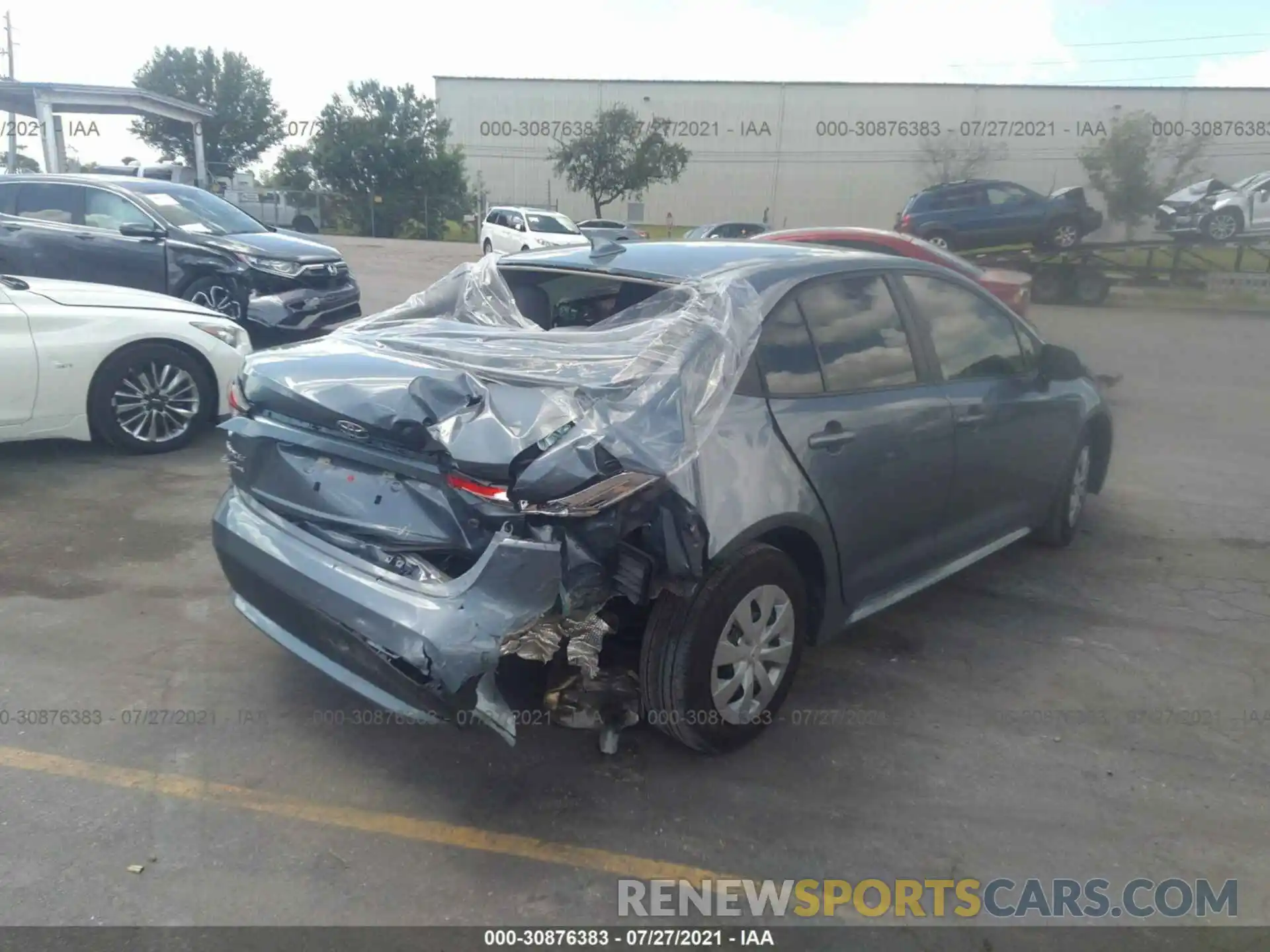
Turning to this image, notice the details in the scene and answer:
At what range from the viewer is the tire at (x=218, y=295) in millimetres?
9547

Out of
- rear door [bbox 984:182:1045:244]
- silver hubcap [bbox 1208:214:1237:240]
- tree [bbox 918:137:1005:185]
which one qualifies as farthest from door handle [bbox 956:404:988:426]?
tree [bbox 918:137:1005:185]

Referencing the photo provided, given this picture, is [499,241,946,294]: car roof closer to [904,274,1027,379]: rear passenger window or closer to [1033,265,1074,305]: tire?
[904,274,1027,379]: rear passenger window

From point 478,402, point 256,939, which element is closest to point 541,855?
point 256,939

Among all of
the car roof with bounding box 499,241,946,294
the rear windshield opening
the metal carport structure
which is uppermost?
the metal carport structure

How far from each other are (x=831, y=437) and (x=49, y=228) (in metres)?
9.34

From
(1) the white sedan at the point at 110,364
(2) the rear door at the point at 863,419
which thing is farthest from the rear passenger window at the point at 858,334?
(1) the white sedan at the point at 110,364

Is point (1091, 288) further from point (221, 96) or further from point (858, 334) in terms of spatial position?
point (221, 96)

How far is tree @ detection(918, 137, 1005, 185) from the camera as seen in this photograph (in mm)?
40812

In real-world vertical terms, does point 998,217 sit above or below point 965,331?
above

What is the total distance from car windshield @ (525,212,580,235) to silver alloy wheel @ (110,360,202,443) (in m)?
18.7

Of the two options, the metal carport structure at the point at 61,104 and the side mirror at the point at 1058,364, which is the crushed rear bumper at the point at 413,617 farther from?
the metal carport structure at the point at 61,104

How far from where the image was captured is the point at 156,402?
251 inches

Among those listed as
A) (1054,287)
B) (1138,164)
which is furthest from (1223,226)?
(1138,164)

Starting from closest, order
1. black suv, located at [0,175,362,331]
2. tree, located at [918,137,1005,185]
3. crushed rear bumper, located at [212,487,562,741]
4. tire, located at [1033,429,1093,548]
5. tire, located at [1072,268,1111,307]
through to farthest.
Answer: crushed rear bumper, located at [212,487,562,741] < tire, located at [1033,429,1093,548] < black suv, located at [0,175,362,331] < tire, located at [1072,268,1111,307] < tree, located at [918,137,1005,185]
